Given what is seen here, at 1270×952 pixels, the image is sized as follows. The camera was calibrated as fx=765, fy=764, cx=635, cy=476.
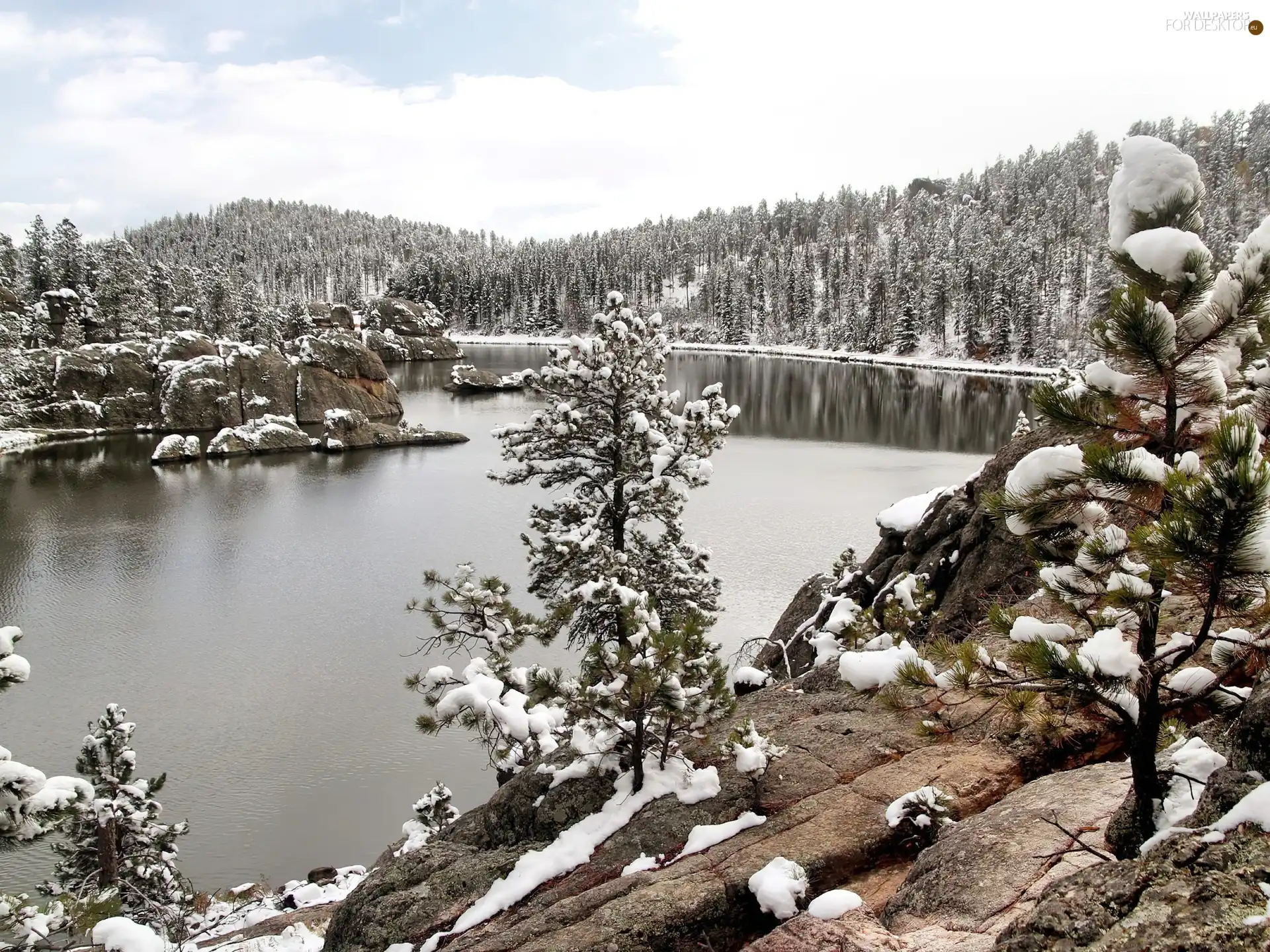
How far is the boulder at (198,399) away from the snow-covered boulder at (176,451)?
8.25 m

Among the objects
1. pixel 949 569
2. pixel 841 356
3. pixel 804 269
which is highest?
pixel 804 269

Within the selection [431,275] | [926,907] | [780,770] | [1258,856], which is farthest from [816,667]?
[431,275]

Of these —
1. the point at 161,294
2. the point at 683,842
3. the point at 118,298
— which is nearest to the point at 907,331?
the point at 118,298

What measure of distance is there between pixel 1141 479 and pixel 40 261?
92.1 metres

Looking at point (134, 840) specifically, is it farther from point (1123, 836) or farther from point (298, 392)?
point (298, 392)

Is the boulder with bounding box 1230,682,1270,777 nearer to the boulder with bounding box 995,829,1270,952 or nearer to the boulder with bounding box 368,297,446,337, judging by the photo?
the boulder with bounding box 995,829,1270,952

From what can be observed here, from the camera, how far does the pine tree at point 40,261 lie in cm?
7181

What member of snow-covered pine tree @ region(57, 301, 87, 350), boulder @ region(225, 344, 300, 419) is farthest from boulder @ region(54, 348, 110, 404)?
snow-covered pine tree @ region(57, 301, 87, 350)

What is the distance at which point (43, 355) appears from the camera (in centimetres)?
5334

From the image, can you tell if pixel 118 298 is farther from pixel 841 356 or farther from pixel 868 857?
pixel 841 356

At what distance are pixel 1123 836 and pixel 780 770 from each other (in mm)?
3482

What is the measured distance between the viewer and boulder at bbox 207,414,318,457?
153 ft

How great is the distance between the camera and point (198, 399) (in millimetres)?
53219

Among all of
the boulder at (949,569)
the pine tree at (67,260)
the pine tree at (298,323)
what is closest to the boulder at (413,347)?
the pine tree at (298,323)
